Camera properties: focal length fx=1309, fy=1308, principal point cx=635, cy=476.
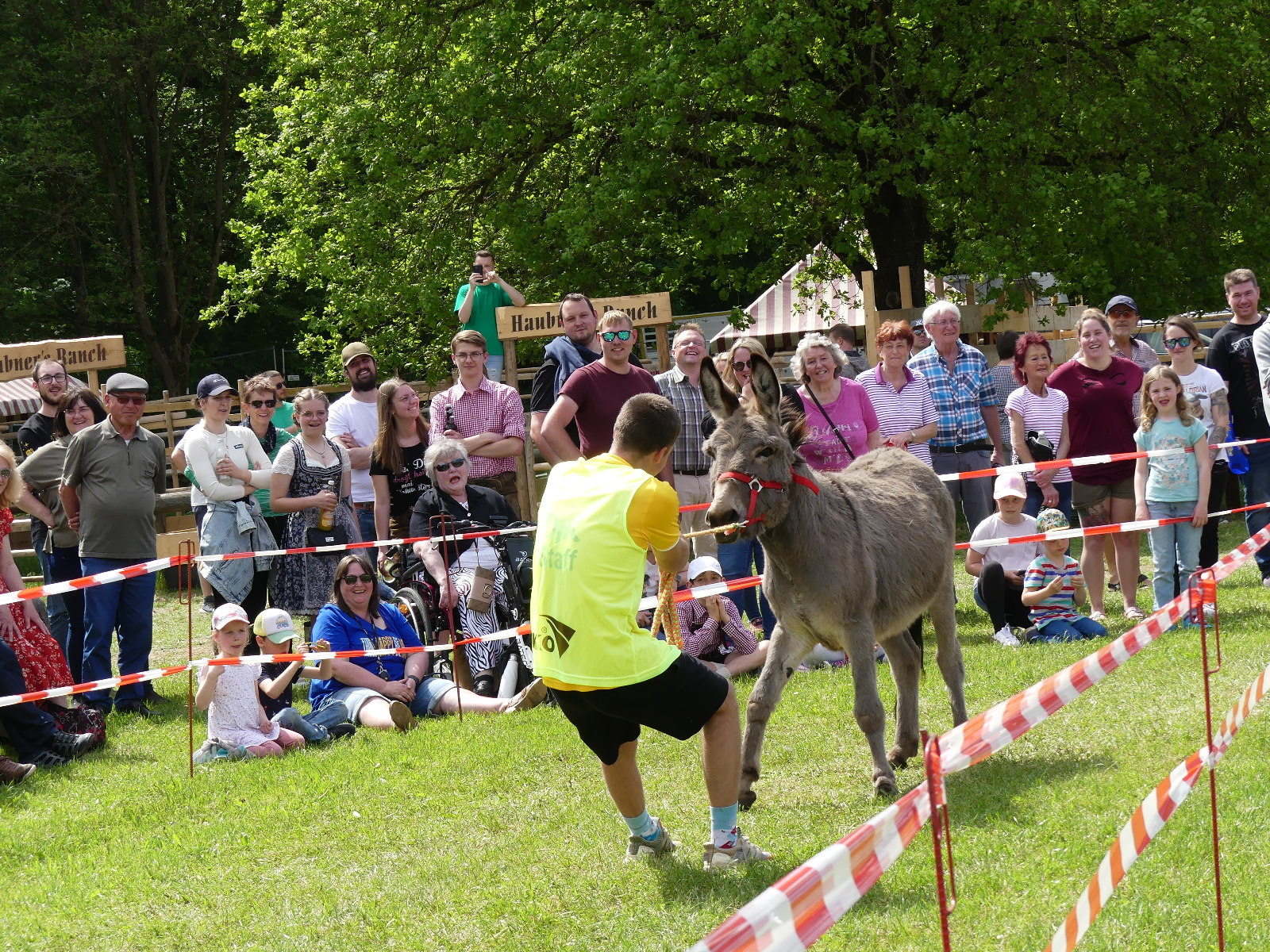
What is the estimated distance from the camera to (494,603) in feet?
30.1

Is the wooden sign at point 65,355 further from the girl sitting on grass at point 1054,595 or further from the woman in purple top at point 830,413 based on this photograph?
the girl sitting on grass at point 1054,595

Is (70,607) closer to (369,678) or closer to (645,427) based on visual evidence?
(369,678)

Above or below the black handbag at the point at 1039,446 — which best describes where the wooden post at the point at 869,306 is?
above

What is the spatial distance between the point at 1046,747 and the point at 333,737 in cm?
439

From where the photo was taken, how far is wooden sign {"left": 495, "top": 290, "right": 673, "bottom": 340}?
1214 centimetres

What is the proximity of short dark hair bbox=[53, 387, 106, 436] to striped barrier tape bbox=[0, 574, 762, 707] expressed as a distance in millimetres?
2520

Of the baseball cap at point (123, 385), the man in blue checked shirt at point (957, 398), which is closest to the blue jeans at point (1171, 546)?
the man in blue checked shirt at point (957, 398)

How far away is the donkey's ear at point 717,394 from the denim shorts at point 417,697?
3.52 metres

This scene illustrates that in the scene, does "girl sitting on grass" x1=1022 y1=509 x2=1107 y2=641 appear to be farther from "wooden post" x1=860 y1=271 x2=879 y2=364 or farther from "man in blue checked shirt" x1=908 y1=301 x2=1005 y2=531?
"wooden post" x1=860 y1=271 x2=879 y2=364

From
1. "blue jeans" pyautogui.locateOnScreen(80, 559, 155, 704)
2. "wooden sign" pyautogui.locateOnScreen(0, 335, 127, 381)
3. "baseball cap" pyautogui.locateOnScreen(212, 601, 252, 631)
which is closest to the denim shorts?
"baseball cap" pyautogui.locateOnScreen(212, 601, 252, 631)

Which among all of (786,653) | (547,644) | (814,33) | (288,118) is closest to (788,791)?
(786,653)

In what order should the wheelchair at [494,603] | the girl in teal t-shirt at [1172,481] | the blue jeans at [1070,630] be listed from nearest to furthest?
the wheelchair at [494,603] < the blue jeans at [1070,630] < the girl in teal t-shirt at [1172,481]

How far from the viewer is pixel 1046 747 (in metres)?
6.47

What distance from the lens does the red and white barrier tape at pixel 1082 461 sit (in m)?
9.65
